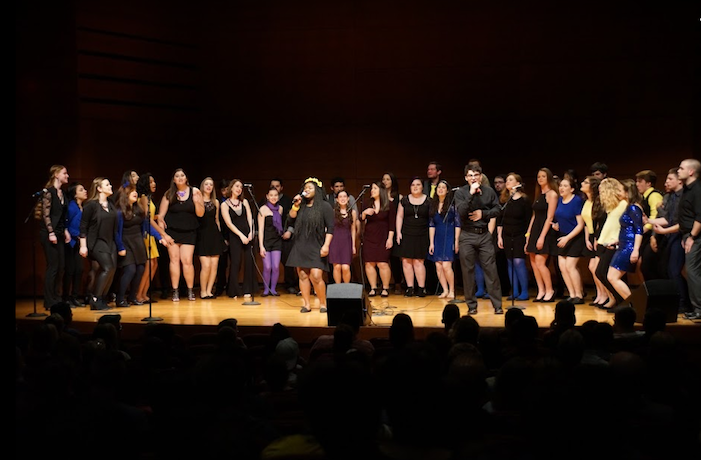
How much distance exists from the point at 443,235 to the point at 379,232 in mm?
895

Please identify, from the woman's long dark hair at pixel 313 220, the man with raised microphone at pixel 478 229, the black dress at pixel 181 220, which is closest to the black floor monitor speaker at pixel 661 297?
the man with raised microphone at pixel 478 229

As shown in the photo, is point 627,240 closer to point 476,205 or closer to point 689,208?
point 689,208

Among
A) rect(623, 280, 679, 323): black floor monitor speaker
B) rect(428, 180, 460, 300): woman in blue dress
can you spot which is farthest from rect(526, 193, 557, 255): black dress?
rect(623, 280, 679, 323): black floor monitor speaker

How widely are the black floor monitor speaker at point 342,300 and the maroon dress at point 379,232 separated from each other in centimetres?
263

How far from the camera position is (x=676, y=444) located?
278 centimetres

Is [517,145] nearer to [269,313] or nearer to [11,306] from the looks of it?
[269,313]

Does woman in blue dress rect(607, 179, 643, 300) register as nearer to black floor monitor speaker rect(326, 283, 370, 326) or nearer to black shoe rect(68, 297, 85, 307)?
black floor monitor speaker rect(326, 283, 370, 326)

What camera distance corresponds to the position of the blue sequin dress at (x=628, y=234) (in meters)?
7.90

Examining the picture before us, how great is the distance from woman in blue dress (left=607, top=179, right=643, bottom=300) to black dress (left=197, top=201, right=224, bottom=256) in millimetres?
5017

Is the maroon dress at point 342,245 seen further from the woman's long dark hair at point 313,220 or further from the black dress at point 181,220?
the black dress at point 181,220

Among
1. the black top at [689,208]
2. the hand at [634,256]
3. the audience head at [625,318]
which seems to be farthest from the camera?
the hand at [634,256]

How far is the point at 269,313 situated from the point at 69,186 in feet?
10.6

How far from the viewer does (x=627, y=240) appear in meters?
7.96

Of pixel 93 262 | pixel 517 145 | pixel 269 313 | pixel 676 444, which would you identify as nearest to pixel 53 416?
pixel 676 444
